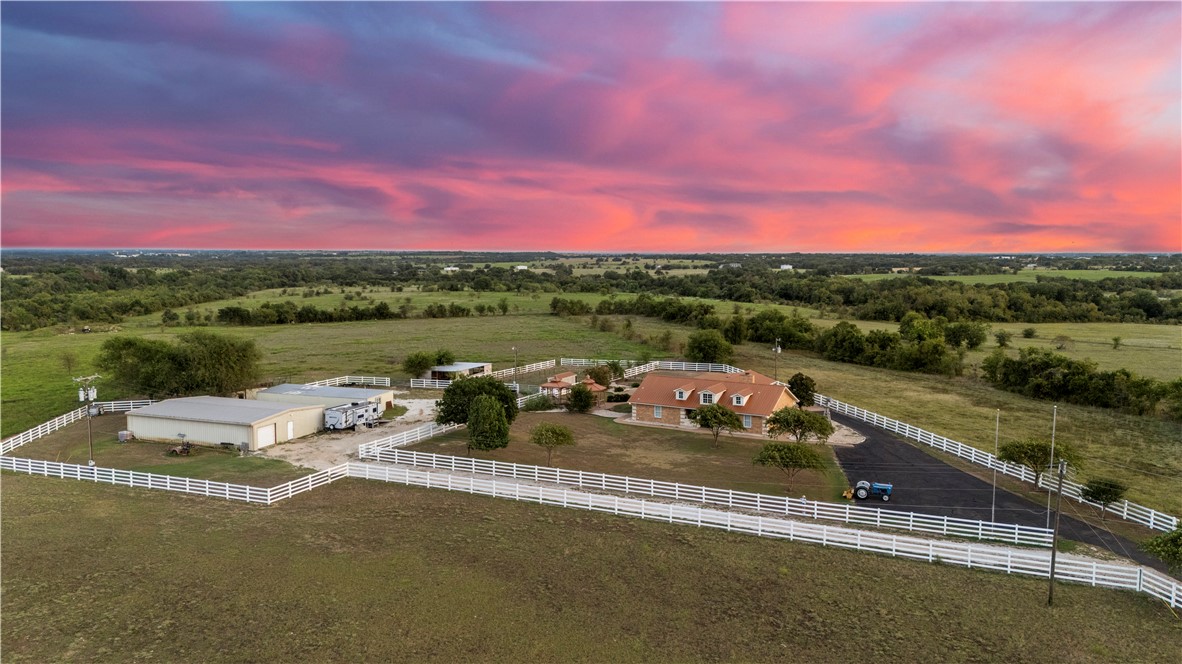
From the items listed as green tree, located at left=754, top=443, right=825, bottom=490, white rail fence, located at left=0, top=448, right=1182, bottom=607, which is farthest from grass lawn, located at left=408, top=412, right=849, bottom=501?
white rail fence, located at left=0, top=448, right=1182, bottom=607

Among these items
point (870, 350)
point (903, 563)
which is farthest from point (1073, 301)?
point (903, 563)

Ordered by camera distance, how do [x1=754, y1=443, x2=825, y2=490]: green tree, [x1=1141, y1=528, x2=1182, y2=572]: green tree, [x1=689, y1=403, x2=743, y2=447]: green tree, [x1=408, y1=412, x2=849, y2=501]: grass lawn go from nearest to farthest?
[x1=1141, y1=528, x2=1182, y2=572]: green tree < [x1=754, y1=443, x2=825, y2=490]: green tree < [x1=408, y1=412, x2=849, y2=501]: grass lawn < [x1=689, y1=403, x2=743, y2=447]: green tree

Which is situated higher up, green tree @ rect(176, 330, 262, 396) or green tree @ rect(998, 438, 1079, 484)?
green tree @ rect(176, 330, 262, 396)

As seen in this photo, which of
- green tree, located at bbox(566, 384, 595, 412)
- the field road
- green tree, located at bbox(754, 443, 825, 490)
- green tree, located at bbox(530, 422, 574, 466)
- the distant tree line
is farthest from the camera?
the distant tree line

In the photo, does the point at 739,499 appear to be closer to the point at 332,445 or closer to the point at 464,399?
the point at 464,399

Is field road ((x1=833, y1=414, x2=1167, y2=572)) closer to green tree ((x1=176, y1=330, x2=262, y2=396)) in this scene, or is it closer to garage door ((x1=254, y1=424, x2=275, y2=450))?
garage door ((x1=254, y1=424, x2=275, y2=450))

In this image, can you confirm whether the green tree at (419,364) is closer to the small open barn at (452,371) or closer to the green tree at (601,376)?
the small open barn at (452,371)

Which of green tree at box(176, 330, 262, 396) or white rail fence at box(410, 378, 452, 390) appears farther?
white rail fence at box(410, 378, 452, 390)

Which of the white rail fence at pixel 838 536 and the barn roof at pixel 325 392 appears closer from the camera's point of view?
the white rail fence at pixel 838 536

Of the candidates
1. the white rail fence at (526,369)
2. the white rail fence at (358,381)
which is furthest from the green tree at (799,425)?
the white rail fence at (358,381)
